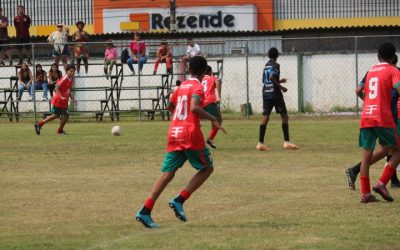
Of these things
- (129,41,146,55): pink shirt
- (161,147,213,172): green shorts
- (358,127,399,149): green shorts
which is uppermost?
(129,41,146,55): pink shirt

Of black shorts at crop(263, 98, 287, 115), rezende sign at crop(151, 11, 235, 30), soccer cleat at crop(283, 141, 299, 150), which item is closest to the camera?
soccer cleat at crop(283, 141, 299, 150)

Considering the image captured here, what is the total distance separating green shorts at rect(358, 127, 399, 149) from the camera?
497 inches

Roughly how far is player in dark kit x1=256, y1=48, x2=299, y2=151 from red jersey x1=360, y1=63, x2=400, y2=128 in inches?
319

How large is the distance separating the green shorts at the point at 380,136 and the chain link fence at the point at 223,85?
20.5 metres

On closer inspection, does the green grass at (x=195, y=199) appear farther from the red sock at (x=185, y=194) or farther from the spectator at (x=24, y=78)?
the spectator at (x=24, y=78)

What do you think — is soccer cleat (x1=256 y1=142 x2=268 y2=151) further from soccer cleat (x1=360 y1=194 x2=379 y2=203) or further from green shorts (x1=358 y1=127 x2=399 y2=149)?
soccer cleat (x1=360 y1=194 x2=379 y2=203)

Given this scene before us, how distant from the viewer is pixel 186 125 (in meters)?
11.0

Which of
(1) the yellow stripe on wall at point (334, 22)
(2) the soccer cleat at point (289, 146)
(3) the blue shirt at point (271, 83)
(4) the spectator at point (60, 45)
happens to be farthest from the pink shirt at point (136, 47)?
(1) the yellow stripe on wall at point (334, 22)

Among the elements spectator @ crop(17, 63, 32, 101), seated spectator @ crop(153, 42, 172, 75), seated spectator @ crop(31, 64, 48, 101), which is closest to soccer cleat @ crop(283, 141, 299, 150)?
seated spectator @ crop(153, 42, 172, 75)

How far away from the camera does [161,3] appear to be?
165 ft

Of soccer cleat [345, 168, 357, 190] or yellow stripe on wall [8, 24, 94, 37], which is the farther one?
yellow stripe on wall [8, 24, 94, 37]

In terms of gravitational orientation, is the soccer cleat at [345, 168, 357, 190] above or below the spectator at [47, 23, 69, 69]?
below

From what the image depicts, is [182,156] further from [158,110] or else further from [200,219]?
[158,110]

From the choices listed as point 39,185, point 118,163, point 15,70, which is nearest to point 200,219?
point 39,185
